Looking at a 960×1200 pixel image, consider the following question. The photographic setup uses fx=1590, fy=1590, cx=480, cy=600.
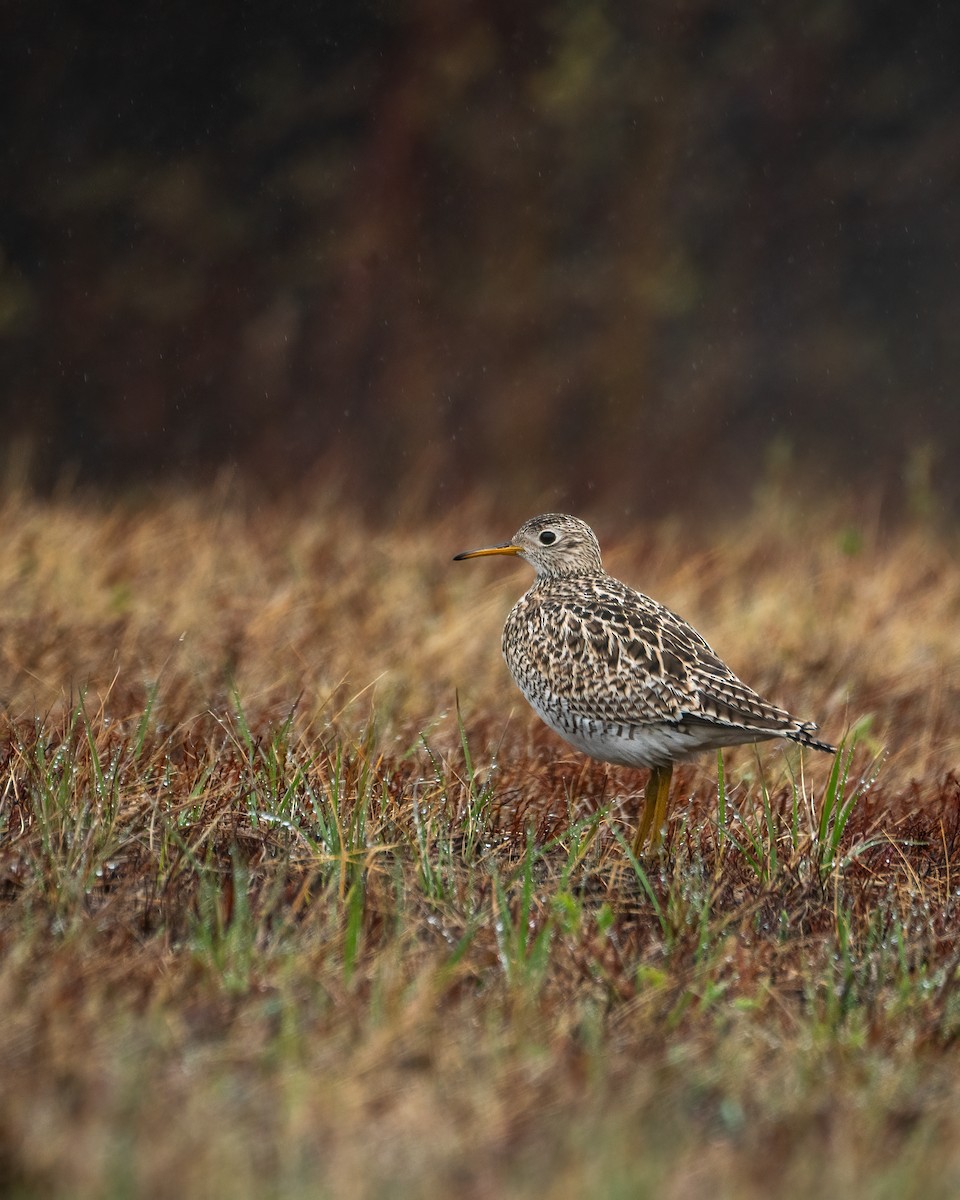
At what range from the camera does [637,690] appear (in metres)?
4.68

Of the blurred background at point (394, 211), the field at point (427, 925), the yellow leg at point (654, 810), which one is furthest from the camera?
the blurred background at point (394, 211)

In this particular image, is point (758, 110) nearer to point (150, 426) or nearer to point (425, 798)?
point (150, 426)

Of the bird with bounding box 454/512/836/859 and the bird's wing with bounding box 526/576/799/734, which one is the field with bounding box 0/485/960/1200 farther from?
the bird's wing with bounding box 526/576/799/734

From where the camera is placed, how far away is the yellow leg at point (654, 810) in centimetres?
448

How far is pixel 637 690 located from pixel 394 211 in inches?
346

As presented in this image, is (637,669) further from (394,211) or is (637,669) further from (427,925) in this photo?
(394,211)

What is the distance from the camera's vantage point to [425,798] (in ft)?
14.7

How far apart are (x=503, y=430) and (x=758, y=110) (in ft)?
12.7

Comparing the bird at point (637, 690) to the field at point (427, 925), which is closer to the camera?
the field at point (427, 925)

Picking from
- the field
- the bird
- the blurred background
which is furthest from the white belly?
the blurred background

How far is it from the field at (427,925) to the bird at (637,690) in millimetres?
189

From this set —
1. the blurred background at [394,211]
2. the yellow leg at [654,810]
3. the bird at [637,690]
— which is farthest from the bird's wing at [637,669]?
the blurred background at [394,211]

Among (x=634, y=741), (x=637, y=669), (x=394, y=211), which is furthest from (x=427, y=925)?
(x=394, y=211)

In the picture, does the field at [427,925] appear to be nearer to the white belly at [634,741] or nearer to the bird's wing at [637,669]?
the white belly at [634,741]
